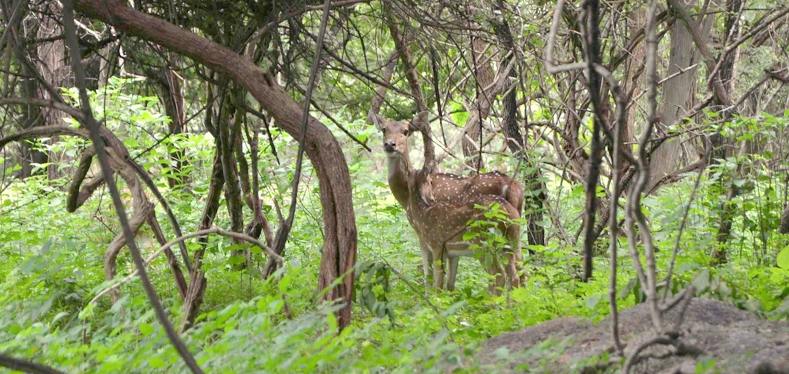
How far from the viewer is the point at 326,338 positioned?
271 cm

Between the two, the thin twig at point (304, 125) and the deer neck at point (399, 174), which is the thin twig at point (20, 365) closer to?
the thin twig at point (304, 125)

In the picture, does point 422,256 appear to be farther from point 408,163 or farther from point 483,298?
point 483,298

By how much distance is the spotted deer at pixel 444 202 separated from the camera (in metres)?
7.73

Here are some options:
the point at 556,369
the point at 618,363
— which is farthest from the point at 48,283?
the point at 618,363

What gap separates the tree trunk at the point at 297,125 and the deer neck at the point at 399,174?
4.25m

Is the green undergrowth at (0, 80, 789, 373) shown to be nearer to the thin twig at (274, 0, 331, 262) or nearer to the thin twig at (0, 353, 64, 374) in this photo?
the thin twig at (274, 0, 331, 262)

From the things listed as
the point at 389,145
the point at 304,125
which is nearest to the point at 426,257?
the point at 389,145

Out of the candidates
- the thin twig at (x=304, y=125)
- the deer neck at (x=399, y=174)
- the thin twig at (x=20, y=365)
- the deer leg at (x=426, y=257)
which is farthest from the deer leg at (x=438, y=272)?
the thin twig at (x=20, y=365)

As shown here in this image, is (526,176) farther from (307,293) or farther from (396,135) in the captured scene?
(307,293)

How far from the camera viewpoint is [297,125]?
12.3ft

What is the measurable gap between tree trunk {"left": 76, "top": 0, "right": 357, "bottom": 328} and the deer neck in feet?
13.9

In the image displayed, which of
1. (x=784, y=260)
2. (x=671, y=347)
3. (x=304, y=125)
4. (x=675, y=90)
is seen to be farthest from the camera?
(x=675, y=90)

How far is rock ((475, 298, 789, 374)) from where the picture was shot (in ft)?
8.51

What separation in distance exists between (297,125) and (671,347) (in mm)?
1794
